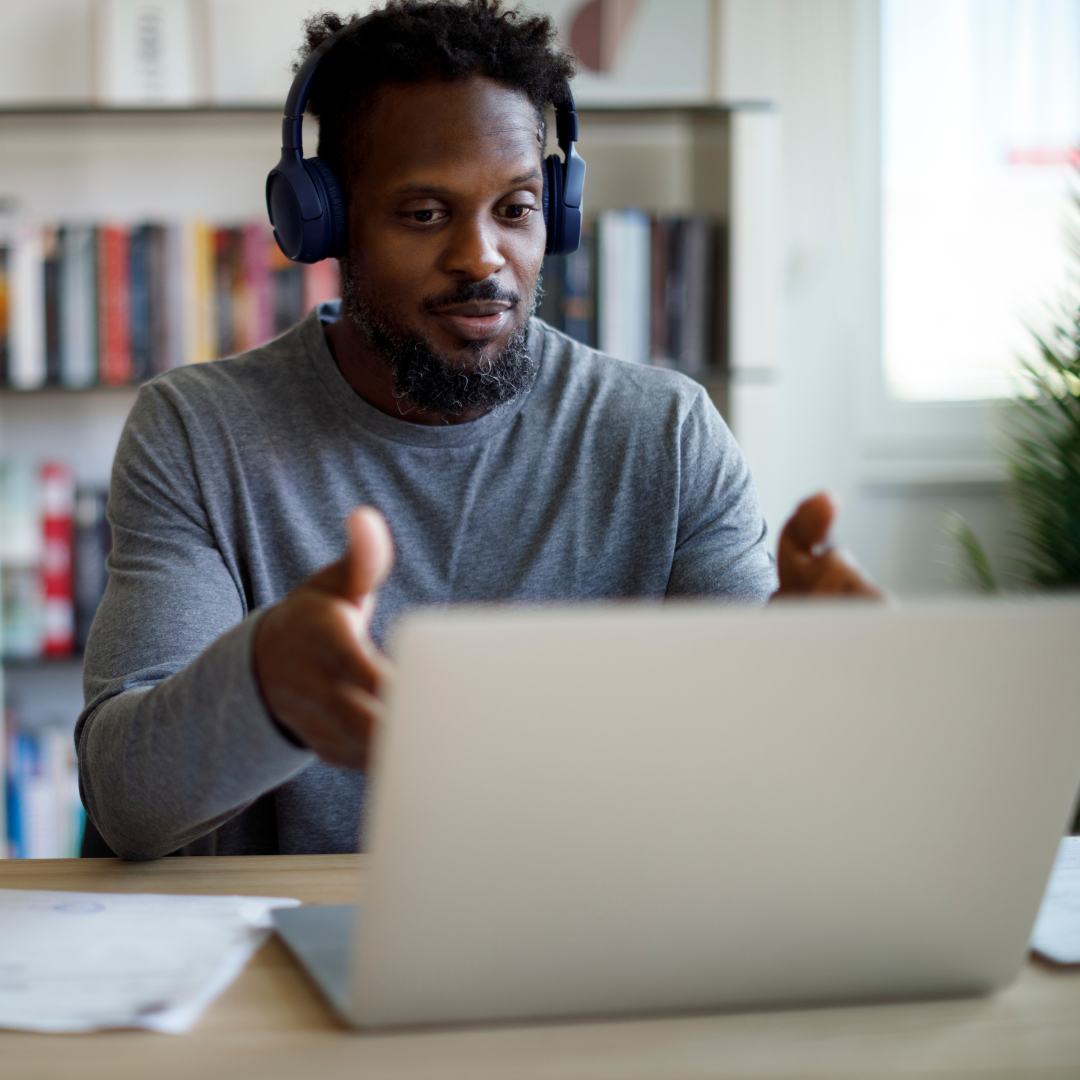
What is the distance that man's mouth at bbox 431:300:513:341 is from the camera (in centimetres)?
109

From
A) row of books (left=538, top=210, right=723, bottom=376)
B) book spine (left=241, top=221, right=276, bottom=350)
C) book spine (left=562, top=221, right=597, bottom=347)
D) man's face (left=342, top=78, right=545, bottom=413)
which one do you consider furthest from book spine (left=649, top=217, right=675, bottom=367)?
man's face (left=342, top=78, right=545, bottom=413)

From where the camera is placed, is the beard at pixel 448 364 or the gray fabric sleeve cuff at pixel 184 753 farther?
the beard at pixel 448 364

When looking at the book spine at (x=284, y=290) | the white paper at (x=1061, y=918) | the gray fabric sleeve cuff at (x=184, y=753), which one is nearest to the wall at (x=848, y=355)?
the book spine at (x=284, y=290)

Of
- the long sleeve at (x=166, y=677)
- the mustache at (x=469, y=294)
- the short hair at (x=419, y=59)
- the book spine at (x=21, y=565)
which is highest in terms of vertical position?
the short hair at (x=419, y=59)

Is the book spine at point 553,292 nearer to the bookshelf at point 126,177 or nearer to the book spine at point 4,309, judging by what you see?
the bookshelf at point 126,177

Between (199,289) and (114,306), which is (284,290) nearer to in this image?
(199,289)

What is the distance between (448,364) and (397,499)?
14 centimetres

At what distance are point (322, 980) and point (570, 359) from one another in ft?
2.65

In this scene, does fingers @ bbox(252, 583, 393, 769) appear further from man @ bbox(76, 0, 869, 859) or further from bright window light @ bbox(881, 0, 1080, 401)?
bright window light @ bbox(881, 0, 1080, 401)

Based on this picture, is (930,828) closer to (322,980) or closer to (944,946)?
(944,946)

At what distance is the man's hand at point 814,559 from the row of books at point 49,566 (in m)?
1.54

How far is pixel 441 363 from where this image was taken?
1086mm

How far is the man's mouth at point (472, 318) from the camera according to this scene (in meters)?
1.09

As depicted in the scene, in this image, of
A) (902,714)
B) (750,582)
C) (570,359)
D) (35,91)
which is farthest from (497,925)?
(35,91)
